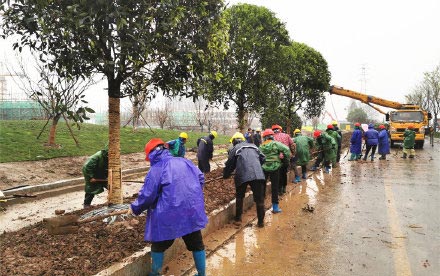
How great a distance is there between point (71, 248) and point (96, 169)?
250 centimetres

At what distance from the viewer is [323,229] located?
5.75 m

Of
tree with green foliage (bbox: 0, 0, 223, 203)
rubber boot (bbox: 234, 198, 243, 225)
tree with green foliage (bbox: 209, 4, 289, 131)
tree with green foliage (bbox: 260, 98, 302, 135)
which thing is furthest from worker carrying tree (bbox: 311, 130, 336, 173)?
tree with green foliage (bbox: 0, 0, 223, 203)

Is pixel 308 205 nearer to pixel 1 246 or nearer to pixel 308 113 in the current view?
pixel 1 246

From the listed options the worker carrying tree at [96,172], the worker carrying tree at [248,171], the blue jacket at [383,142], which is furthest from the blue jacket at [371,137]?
the worker carrying tree at [96,172]

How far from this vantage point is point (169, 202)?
3469mm

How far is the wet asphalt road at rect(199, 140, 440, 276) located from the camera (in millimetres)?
4270

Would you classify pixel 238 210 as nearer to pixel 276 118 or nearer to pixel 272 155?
pixel 272 155

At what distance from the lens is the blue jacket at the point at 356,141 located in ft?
47.5

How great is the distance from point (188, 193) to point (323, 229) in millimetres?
3163

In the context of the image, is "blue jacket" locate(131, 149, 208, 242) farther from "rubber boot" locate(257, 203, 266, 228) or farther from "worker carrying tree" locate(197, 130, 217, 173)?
"worker carrying tree" locate(197, 130, 217, 173)

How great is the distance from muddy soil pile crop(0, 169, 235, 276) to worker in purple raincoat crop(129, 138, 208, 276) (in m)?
0.67

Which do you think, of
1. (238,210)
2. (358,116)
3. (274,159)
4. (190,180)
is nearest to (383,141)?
(274,159)

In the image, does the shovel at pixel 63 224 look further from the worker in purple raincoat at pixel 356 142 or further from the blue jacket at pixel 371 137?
the blue jacket at pixel 371 137

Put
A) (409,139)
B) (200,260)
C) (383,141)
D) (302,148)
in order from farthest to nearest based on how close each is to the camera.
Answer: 1. (409,139)
2. (383,141)
3. (302,148)
4. (200,260)
